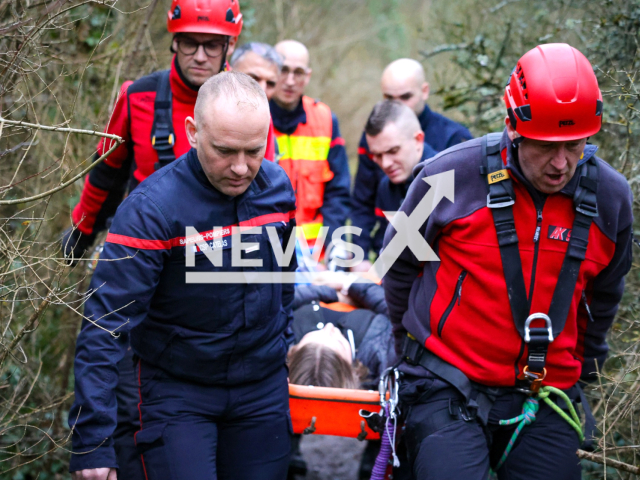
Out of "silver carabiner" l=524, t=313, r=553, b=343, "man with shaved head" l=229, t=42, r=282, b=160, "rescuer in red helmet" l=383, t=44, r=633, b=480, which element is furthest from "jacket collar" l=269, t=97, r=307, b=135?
"silver carabiner" l=524, t=313, r=553, b=343

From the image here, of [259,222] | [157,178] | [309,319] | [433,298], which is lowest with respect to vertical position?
[309,319]

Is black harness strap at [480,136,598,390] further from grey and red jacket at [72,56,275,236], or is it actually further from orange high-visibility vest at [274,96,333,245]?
orange high-visibility vest at [274,96,333,245]

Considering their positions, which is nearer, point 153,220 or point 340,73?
point 153,220

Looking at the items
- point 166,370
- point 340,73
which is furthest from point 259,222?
point 340,73

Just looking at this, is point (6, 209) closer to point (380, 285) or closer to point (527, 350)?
point (380, 285)

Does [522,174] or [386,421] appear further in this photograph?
[386,421]

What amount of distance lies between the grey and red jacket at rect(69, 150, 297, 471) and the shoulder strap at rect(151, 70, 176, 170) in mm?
874

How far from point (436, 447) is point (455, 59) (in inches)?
166

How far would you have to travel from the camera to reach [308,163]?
17.3 feet

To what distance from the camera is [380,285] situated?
4.58m

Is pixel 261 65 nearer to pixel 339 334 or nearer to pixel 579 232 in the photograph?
pixel 339 334

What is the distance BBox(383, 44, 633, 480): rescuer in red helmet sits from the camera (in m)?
2.48

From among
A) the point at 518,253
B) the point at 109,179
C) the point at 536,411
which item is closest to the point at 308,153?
the point at 109,179

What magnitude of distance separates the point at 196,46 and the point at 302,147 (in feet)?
5.52
